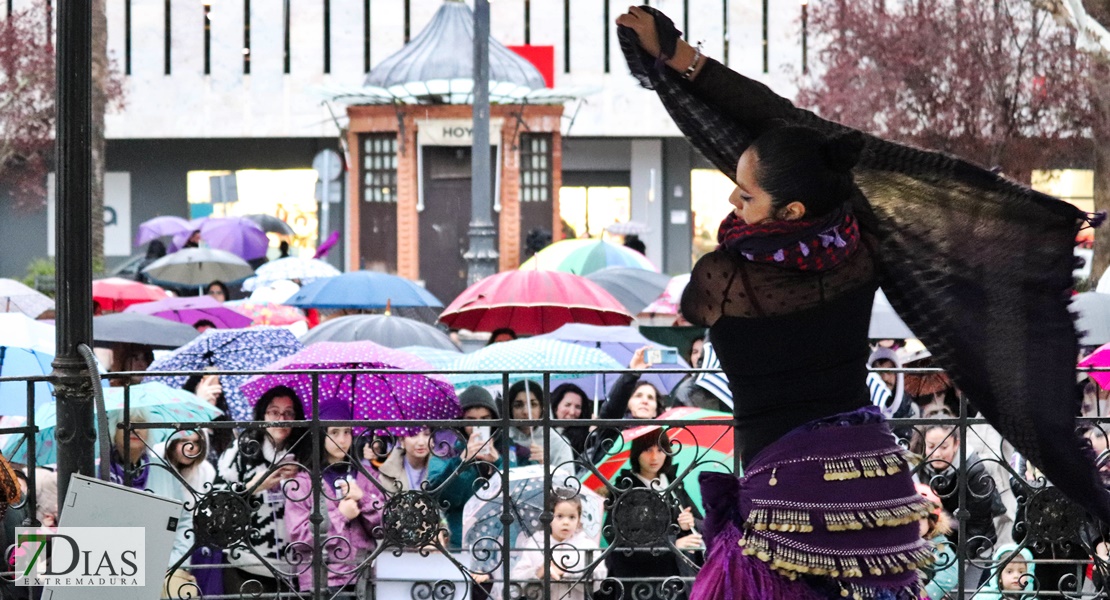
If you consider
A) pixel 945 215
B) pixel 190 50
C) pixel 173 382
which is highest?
pixel 190 50

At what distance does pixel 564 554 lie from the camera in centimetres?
658

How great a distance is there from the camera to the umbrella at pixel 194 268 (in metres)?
17.4

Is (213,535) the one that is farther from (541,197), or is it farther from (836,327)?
(541,197)

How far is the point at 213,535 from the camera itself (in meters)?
5.84

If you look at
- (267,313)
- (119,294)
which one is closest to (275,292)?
(119,294)

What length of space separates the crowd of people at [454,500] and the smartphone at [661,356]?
1115 mm

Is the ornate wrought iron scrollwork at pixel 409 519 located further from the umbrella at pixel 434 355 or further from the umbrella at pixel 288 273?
the umbrella at pixel 288 273

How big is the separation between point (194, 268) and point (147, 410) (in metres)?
10.7

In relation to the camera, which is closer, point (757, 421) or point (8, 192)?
point (757, 421)

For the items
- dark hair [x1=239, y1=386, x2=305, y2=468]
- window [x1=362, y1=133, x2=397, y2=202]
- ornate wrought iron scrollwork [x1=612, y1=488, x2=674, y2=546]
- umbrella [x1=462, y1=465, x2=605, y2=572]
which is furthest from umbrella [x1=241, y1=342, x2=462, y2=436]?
window [x1=362, y1=133, x2=397, y2=202]

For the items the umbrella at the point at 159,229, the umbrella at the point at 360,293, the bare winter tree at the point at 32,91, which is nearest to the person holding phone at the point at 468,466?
the umbrella at the point at 360,293

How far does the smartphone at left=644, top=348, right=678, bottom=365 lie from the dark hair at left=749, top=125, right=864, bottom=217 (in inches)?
192

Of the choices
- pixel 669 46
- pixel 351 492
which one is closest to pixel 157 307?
pixel 351 492

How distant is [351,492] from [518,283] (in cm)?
472
